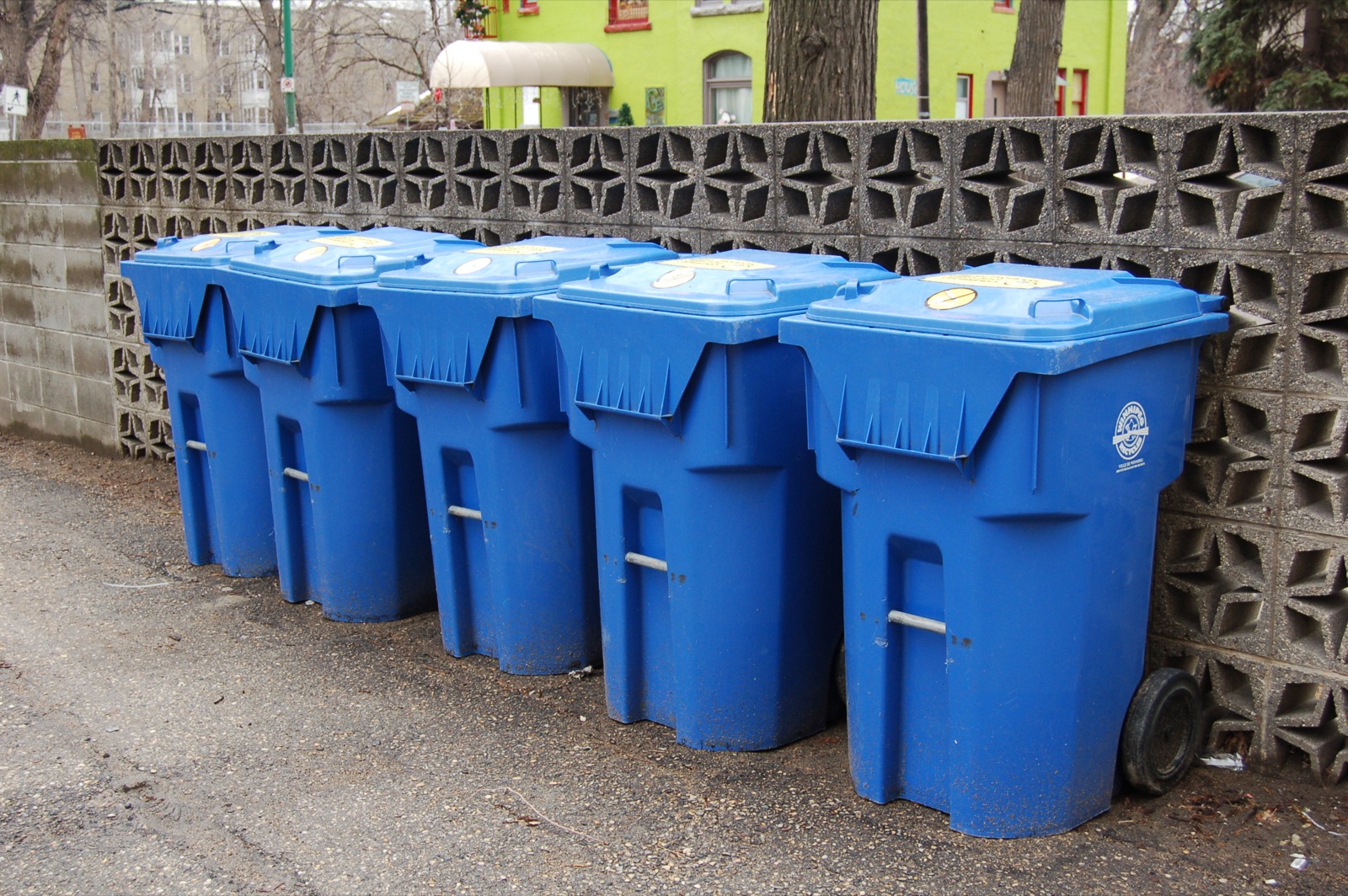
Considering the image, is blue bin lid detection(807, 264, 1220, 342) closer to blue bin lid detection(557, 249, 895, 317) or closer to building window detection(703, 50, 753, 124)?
blue bin lid detection(557, 249, 895, 317)

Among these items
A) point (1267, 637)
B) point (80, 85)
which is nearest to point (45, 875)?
point (1267, 637)

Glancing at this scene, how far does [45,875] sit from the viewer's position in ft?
11.4

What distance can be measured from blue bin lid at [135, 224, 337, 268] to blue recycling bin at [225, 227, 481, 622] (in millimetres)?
278

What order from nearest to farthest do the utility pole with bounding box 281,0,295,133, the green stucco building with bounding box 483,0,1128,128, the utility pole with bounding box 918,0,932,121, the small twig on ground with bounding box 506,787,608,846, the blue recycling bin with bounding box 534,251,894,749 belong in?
the small twig on ground with bounding box 506,787,608,846, the blue recycling bin with bounding box 534,251,894,749, the utility pole with bounding box 918,0,932,121, the utility pole with bounding box 281,0,295,133, the green stucco building with bounding box 483,0,1128,128

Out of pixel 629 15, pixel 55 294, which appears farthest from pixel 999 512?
pixel 629 15

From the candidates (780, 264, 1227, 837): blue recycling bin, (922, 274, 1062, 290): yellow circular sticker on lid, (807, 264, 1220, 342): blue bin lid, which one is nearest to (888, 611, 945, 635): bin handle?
(780, 264, 1227, 837): blue recycling bin

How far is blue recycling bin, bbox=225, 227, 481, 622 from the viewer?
5.09 m

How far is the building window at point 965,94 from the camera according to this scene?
87.1 ft

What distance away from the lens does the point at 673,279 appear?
405 cm

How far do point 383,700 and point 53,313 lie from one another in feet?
19.3

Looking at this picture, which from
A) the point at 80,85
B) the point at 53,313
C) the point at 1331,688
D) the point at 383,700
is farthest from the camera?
the point at 80,85

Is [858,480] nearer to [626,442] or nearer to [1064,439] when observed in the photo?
[1064,439]

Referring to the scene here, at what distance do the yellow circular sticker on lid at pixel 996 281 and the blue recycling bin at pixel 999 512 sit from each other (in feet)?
0.05

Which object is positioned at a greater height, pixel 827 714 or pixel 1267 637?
pixel 1267 637
